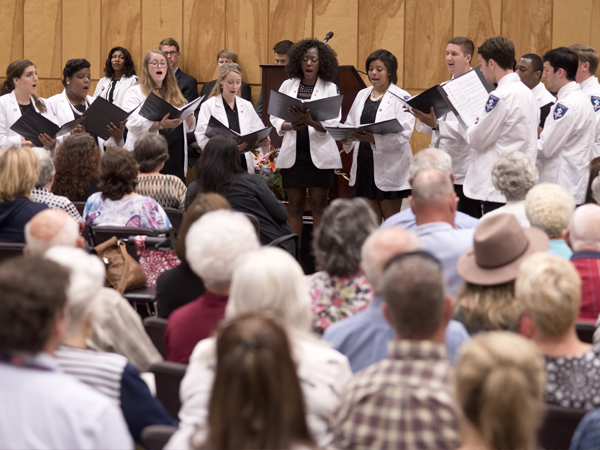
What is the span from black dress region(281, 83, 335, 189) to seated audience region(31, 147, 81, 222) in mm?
2380

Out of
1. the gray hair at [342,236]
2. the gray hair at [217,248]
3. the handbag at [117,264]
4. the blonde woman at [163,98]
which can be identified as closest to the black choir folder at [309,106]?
the blonde woman at [163,98]

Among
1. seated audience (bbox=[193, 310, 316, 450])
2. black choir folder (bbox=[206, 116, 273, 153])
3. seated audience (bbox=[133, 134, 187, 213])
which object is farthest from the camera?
black choir folder (bbox=[206, 116, 273, 153])

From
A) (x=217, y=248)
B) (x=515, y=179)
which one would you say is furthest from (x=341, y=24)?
(x=217, y=248)

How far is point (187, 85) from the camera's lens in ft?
26.1

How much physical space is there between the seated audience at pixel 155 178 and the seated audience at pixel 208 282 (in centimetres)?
210

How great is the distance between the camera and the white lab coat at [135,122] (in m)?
6.05

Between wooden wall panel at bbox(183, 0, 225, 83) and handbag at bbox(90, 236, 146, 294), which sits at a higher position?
wooden wall panel at bbox(183, 0, 225, 83)

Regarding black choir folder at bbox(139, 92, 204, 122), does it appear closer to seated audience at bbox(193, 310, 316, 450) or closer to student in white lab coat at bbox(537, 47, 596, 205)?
student in white lab coat at bbox(537, 47, 596, 205)

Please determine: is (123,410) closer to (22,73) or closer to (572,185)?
(572,185)

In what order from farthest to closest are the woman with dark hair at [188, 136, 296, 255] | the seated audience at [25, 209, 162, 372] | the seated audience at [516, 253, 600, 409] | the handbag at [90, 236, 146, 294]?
the woman with dark hair at [188, 136, 296, 255]
the handbag at [90, 236, 146, 294]
the seated audience at [25, 209, 162, 372]
the seated audience at [516, 253, 600, 409]

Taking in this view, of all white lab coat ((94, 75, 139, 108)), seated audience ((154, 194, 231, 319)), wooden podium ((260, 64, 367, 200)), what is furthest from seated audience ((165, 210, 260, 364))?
white lab coat ((94, 75, 139, 108))

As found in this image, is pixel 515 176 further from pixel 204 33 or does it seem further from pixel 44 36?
pixel 44 36

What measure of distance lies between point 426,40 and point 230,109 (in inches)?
99.1

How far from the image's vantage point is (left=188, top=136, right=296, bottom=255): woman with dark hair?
399cm
